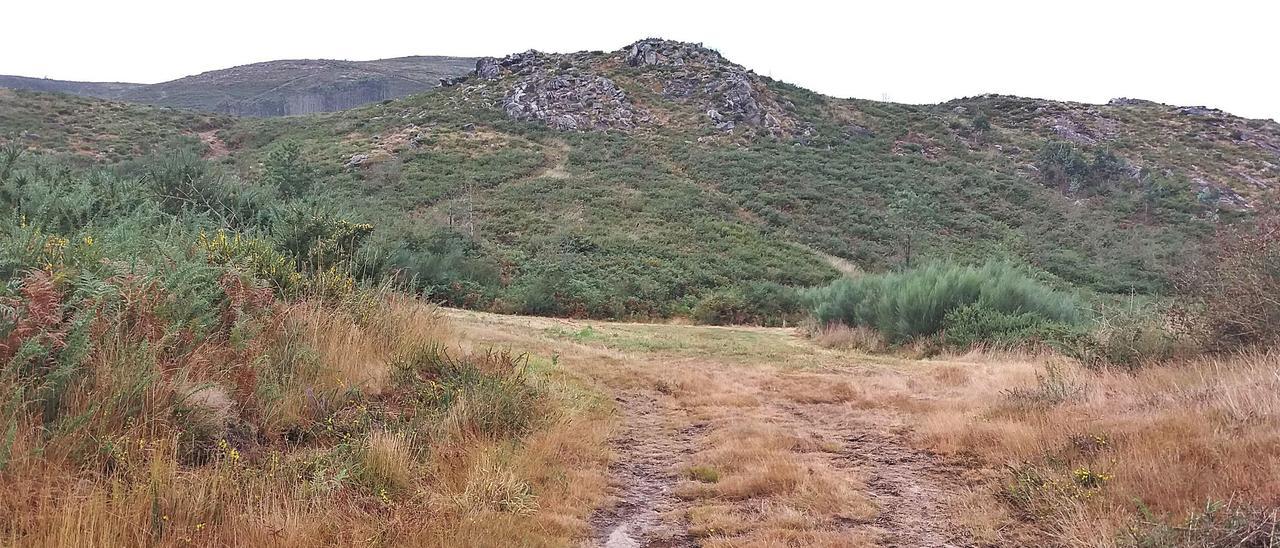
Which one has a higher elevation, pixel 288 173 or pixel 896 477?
pixel 288 173

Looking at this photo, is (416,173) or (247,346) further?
(416,173)

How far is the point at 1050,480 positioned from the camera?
140 inches

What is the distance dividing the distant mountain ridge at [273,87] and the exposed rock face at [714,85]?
6311cm

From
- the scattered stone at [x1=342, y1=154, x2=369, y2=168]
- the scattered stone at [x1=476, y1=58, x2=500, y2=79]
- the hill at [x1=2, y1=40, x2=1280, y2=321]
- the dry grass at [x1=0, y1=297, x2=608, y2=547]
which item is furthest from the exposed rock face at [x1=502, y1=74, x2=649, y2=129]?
the dry grass at [x1=0, y1=297, x2=608, y2=547]

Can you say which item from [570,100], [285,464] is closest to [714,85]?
[570,100]

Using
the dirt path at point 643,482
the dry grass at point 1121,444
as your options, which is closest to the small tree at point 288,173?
the dirt path at point 643,482

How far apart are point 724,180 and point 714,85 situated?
1762 cm

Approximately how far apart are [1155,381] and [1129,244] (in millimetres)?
36911

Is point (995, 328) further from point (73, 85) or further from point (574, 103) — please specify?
point (73, 85)

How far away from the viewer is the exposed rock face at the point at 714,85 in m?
52.7

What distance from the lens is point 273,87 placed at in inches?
4611

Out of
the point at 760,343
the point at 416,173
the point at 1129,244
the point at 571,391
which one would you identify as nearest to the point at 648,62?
the point at 416,173

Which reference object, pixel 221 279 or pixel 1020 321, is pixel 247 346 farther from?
pixel 1020 321

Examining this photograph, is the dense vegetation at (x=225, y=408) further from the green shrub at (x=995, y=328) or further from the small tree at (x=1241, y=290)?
the green shrub at (x=995, y=328)
